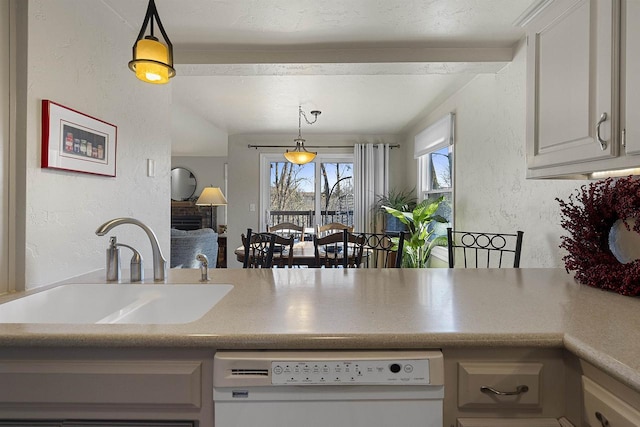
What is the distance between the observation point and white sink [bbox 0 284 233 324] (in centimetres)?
132

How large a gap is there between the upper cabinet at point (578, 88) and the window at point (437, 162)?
218cm

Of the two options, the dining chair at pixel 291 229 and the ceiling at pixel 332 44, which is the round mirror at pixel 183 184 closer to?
the dining chair at pixel 291 229

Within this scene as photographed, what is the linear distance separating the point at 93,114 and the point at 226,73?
1193 mm

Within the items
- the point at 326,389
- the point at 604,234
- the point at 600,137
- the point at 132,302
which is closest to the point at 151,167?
the point at 132,302

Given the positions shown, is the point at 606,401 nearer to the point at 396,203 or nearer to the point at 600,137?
the point at 600,137

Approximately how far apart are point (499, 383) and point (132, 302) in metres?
1.32

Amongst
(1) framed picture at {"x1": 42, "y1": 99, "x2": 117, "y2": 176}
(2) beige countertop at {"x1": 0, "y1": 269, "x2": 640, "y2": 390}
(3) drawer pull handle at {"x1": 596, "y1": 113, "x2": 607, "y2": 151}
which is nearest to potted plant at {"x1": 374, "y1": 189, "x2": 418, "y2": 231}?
(2) beige countertop at {"x1": 0, "y1": 269, "x2": 640, "y2": 390}

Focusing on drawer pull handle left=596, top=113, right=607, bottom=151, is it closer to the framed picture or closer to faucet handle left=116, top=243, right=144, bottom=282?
faucet handle left=116, top=243, right=144, bottom=282

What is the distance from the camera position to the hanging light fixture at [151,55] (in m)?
1.19

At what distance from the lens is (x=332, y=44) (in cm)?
233

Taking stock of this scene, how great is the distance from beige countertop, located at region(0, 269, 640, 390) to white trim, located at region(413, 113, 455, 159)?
2526 mm

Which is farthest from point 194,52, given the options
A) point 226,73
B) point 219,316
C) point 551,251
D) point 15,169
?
point 551,251

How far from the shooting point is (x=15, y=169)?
124cm

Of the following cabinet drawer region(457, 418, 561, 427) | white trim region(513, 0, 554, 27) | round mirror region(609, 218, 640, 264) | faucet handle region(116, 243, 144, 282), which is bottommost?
cabinet drawer region(457, 418, 561, 427)
